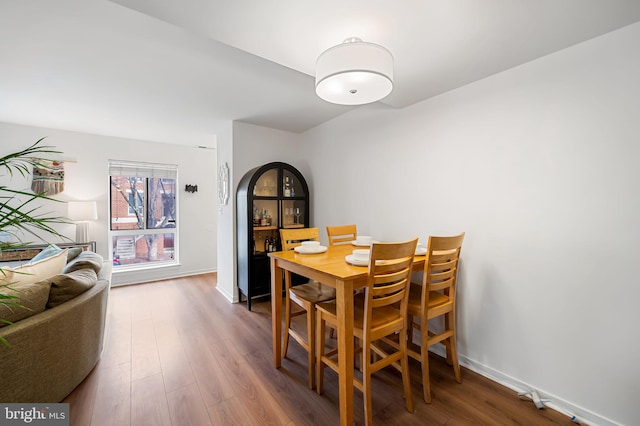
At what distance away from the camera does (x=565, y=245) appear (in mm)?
1699

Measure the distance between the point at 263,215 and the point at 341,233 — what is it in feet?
4.19

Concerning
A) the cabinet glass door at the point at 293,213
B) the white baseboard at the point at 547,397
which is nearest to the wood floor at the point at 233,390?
the white baseboard at the point at 547,397

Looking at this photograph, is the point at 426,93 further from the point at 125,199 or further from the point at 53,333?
the point at 125,199

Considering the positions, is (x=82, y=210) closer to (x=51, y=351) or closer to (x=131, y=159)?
(x=131, y=159)

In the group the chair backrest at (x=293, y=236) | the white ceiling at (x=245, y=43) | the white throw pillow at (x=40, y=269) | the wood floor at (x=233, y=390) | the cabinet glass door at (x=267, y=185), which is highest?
the white ceiling at (x=245, y=43)

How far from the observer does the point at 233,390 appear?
6.07 feet

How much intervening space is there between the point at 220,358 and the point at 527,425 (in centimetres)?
211

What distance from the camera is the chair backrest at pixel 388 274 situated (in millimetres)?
1508

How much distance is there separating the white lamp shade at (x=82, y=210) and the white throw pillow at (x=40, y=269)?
1736 millimetres

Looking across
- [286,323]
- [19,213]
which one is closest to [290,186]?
[286,323]

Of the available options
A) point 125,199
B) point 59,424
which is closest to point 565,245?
point 59,424

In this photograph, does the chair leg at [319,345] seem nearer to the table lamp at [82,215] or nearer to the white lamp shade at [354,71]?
the white lamp shade at [354,71]

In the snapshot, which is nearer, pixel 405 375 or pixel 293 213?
pixel 405 375

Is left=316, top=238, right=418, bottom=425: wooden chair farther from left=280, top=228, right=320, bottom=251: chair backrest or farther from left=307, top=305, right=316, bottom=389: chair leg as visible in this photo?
left=280, top=228, right=320, bottom=251: chair backrest
